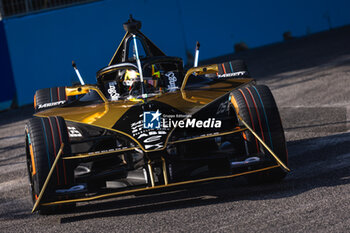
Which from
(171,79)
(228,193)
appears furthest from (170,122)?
(171,79)

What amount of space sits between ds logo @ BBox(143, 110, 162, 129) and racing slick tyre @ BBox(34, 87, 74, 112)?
2.61 metres

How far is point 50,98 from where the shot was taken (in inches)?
303

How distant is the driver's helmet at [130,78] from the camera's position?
689 cm

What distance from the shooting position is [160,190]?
475 centimetres

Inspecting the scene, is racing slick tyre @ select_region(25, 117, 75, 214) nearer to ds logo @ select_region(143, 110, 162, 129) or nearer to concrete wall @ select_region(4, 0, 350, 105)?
ds logo @ select_region(143, 110, 162, 129)

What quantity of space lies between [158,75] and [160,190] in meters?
Answer: 2.57

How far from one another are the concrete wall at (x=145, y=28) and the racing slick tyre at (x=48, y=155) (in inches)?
436

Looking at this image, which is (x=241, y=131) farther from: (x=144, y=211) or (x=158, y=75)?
(x=158, y=75)

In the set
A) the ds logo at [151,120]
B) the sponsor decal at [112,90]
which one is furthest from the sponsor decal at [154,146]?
the sponsor decal at [112,90]

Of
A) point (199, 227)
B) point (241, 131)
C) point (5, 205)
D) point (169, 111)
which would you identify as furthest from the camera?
point (5, 205)

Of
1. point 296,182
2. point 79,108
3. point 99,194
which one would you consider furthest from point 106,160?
point 296,182

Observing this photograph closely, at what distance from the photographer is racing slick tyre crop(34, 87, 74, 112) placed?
7.56m

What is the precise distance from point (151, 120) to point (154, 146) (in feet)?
1.32

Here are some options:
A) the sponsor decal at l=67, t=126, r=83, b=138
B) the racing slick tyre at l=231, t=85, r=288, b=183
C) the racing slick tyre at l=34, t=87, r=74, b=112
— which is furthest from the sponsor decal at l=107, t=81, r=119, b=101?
the racing slick tyre at l=231, t=85, r=288, b=183
